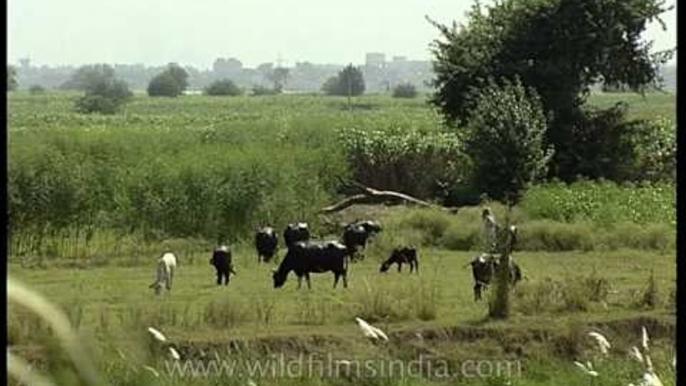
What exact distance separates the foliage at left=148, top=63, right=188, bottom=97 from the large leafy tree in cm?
2433

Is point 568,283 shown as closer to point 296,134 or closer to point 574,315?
point 574,315

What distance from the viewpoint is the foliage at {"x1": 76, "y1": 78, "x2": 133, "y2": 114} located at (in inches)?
1140

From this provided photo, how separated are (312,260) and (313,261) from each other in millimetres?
18

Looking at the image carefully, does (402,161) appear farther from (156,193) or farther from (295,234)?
(295,234)

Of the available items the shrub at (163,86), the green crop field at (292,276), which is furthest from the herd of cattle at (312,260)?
the shrub at (163,86)

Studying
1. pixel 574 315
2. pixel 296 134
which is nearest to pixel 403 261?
pixel 574 315

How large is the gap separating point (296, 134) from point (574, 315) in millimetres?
8881

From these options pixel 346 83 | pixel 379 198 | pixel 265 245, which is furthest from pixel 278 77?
pixel 265 245

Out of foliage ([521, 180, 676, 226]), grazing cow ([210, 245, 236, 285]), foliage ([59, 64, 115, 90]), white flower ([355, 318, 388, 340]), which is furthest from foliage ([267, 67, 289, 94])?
white flower ([355, 318, 388, 340])

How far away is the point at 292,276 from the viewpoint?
28.8 feet

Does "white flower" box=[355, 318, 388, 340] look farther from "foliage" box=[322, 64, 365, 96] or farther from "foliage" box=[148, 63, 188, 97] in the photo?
"foliage" box=[148, 63, 188, 97]

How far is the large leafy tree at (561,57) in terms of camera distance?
575 inches

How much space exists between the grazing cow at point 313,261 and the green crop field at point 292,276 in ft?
0.40

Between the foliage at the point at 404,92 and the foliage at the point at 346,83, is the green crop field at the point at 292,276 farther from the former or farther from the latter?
the foliage at the point at 404,92
